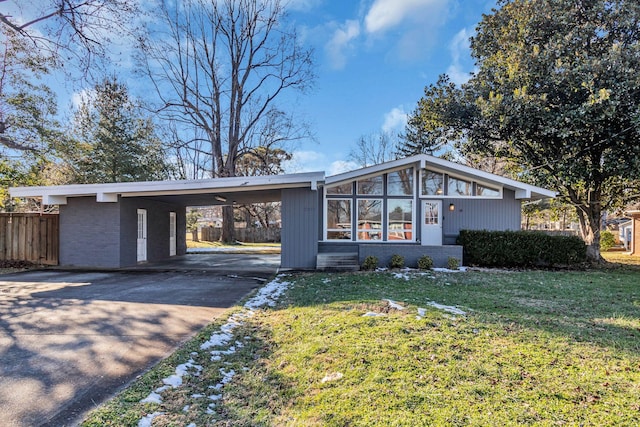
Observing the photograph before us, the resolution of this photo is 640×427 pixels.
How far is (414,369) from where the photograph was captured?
2.92 metres

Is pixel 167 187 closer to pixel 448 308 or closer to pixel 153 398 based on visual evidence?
pixel 153 398

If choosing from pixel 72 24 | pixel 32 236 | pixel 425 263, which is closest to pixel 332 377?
pixel 425 263

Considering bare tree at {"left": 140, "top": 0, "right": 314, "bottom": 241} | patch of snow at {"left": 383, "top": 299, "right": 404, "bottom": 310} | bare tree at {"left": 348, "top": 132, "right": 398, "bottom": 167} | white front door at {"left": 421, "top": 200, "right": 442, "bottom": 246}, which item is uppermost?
bare tree at {"left": 140, "top": 0, "right": 314, "bottom": 241}

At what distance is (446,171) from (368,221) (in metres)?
3.28

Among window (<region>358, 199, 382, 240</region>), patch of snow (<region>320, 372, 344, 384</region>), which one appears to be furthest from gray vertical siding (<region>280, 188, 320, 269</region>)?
patch of snow (<region>320, 372, 344, 384</region>)

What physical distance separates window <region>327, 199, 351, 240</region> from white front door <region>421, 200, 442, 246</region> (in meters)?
2.73

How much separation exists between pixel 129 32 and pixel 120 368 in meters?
8.80

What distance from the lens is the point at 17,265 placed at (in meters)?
10.1

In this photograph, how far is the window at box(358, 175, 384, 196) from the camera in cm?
1118

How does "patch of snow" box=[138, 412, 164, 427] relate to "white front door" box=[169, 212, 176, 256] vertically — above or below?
below

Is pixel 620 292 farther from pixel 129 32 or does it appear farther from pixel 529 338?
pixel 129 32

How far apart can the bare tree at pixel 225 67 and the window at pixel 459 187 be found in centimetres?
1372

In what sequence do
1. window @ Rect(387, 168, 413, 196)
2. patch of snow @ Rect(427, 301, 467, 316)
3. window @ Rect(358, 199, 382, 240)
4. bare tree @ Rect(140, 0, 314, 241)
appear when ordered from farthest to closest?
bare tree @ Rect(140, 0, 314, 241) → window @ Rect(387, 168, 413, 196) → window @ Rect(358, 199, 382, 240) → patch of snow @ Rect(427, 301, 467, 316)

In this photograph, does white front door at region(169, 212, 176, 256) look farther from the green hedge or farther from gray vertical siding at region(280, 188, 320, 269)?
the green hedge
